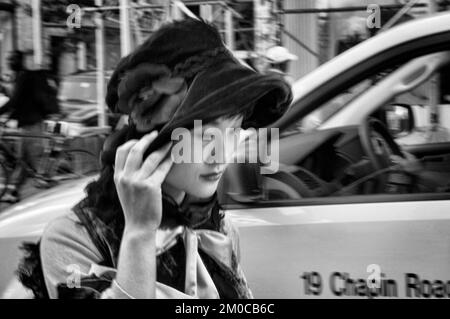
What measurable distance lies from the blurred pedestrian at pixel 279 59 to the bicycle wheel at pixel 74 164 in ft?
2.40

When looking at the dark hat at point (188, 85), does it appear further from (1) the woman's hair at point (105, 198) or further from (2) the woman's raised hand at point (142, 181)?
(1) the woman's hair at point (105, 198)

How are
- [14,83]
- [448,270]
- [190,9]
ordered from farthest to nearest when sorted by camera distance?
[14,83]
[190,9]
[448,270]

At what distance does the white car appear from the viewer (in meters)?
2.70

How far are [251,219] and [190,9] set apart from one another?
0.80m

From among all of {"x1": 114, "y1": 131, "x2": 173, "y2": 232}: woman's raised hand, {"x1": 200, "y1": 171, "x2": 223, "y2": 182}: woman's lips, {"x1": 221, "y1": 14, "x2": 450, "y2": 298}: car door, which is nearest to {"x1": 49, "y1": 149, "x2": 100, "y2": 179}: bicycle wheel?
{"x1": 114, "y1": 131, "x2": 173, "y2": 232}: woman's raised hand

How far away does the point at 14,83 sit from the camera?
3.12m

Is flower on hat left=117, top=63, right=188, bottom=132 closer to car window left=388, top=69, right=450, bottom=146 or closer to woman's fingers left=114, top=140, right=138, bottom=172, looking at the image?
woman's fingers left=114, top=140, right=138, bottom=172

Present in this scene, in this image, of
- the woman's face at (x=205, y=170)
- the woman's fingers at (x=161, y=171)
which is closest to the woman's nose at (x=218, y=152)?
the woman's face at (x=205, y=170)

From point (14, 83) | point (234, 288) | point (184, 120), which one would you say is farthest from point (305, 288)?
point (14, 83)

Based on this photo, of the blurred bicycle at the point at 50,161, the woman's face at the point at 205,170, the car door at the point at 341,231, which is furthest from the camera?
the blurred bicycle at the point at 50,161

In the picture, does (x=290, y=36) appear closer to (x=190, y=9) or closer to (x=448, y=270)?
(x=190, y=9)

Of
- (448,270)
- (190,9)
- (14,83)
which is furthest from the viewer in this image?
(14,83)

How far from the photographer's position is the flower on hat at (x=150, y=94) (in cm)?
278

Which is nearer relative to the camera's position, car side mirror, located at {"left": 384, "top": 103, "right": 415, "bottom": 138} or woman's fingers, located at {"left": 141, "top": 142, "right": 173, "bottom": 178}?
woman's fingers, located at {"left": 141, "top": 142, "right": 173, "bottom": 178}
